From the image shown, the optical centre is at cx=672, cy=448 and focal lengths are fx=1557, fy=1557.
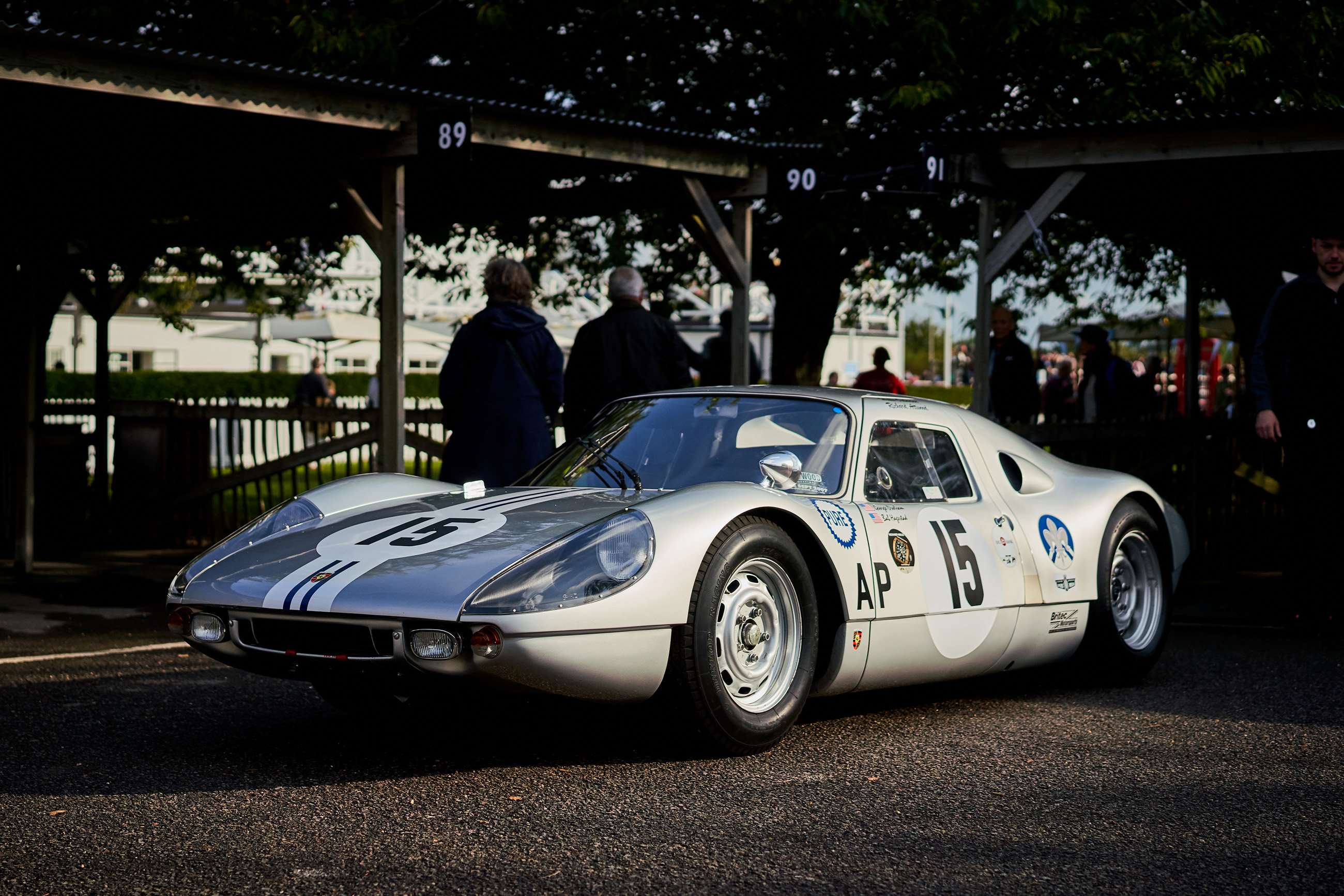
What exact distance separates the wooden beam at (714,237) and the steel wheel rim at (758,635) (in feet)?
22.1

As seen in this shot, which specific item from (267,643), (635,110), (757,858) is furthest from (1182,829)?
(635,110)

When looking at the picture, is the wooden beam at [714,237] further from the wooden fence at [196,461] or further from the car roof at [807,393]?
the car roof at [807,393]

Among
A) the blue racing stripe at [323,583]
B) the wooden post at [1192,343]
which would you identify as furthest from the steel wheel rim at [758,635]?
the wooden post at [1192,343]

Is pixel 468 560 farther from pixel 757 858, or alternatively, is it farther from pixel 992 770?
pixel 992 770

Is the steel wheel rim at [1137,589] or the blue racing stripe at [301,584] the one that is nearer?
the blue racing stripe at [301,584]

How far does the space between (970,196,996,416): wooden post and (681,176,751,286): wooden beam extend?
1.76 meters

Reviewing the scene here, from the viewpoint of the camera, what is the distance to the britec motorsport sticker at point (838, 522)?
5.08 m

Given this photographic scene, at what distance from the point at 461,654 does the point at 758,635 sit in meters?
1.02

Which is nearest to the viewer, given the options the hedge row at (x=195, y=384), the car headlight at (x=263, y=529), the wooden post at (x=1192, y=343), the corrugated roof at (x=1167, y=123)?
the car headlight at (x=263, y=529)

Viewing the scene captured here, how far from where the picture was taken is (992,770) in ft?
15.3

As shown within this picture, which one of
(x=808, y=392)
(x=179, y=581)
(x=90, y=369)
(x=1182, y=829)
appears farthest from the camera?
(x=90, y=369)

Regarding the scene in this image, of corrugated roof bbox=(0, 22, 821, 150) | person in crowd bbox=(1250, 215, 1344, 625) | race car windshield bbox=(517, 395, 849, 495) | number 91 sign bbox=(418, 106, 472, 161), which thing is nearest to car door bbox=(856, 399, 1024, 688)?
race car windshield bbox=(517, 395, 849, 495)

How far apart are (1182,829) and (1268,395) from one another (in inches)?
185

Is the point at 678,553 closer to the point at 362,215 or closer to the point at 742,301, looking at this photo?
the point at 362,215
